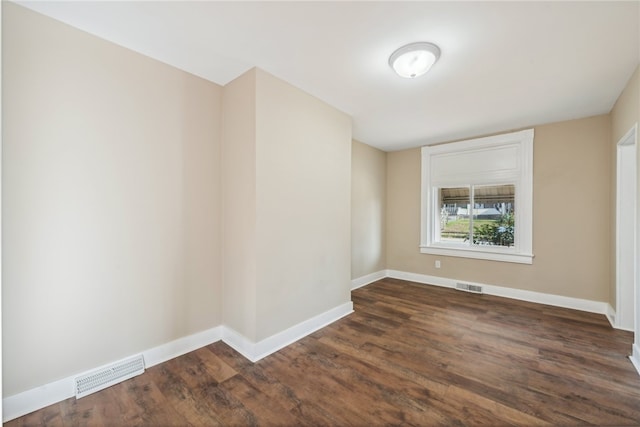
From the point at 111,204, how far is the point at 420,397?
2664 mm

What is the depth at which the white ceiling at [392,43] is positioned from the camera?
5.47 feet

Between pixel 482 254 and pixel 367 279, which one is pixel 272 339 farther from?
pixel 482 254

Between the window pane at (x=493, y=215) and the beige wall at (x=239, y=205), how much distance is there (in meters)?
3.85

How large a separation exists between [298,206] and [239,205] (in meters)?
0.58

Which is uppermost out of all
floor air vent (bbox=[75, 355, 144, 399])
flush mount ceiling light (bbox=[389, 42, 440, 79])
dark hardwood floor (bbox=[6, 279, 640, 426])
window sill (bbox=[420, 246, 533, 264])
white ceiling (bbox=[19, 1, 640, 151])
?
white ceiling (bbox=[19, 1, 640, 151])

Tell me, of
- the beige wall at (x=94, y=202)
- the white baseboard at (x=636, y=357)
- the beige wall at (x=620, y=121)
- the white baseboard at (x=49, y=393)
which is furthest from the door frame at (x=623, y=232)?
the white baseboard at (x=49, y=393)

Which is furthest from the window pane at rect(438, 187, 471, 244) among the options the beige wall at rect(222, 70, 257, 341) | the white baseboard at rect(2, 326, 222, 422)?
the white baseboard at rect(2, 326, 222, 422)

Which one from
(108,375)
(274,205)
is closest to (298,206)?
(274,205)

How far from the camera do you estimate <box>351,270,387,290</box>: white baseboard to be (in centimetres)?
446

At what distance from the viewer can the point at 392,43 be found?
1.97 m

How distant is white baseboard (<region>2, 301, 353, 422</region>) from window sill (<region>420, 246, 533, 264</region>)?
2.36 meters

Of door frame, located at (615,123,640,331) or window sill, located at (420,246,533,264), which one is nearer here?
door frame, located at (615,123,640,331)

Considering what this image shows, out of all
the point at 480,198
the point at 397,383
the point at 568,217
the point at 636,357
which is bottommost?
the point at 397,383

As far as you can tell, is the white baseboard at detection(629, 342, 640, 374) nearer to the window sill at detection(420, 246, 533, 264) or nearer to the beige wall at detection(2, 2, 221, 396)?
the window sill at detection(420, 246, 533, 264)
